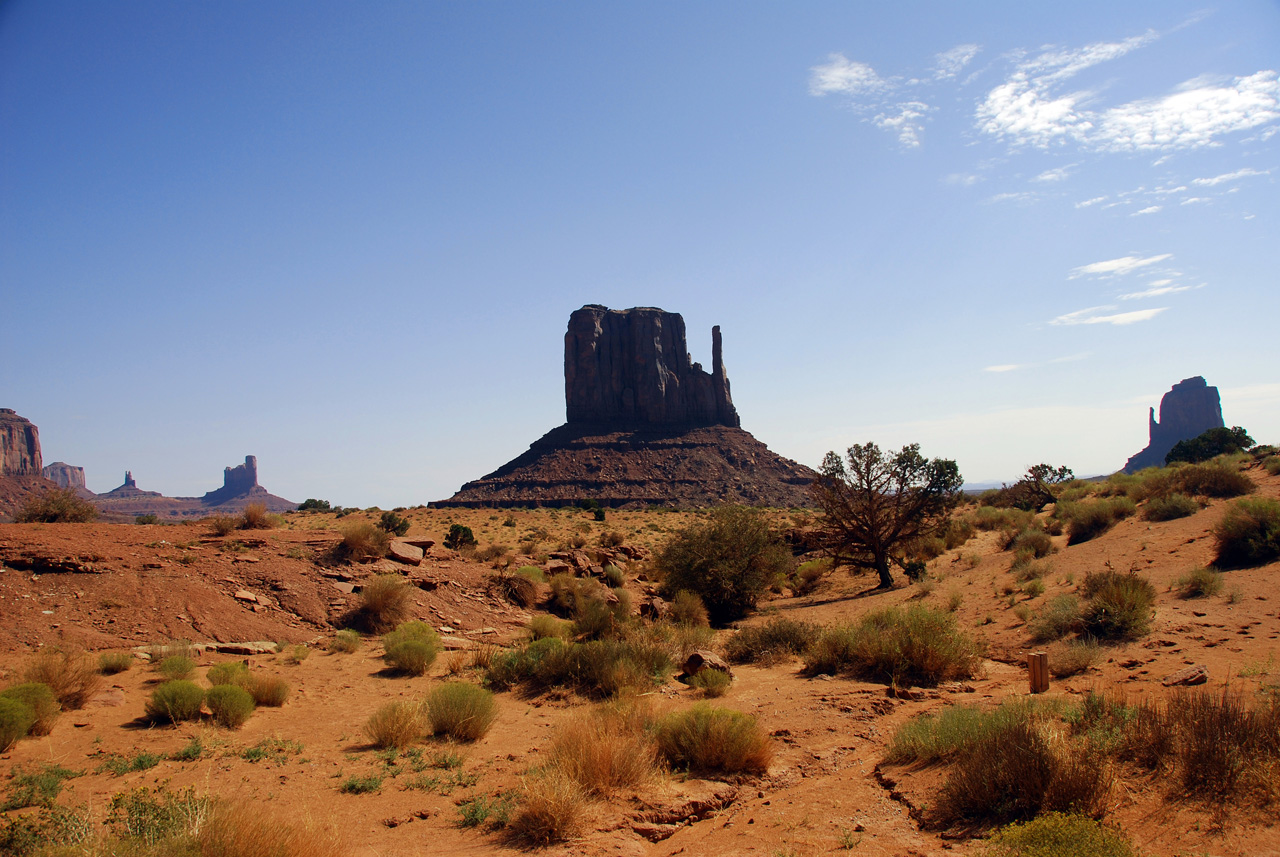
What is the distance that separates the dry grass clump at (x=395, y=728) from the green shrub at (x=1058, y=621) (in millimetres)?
12251

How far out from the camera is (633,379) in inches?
4633

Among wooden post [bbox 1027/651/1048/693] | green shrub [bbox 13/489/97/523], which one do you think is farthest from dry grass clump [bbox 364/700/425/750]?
green shrub [bbox 13/489/97/523]

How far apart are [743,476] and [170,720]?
276 feet

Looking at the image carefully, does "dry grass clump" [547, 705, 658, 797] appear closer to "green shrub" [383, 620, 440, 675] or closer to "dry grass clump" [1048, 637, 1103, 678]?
"green shrub" [383, 620, 440, 675]

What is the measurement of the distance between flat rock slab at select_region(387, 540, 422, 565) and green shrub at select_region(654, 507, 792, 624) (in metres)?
8.76

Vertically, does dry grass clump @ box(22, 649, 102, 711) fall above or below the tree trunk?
above

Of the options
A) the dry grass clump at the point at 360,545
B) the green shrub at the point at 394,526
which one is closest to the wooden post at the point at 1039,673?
the dry grass clump at the point at 360,545

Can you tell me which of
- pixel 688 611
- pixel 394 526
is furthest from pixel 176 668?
pixel 394 526

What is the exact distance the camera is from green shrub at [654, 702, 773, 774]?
8336 millimetres

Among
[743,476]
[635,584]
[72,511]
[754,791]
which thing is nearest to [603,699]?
[754,791]

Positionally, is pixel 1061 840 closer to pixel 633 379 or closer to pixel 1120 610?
pixel 1120 610

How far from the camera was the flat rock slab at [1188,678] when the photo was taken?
29.2ft

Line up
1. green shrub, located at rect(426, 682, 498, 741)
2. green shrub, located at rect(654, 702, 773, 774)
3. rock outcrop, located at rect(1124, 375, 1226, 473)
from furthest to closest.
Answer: rock outcrop, located at rect(1124, 375, 1226, 473) < green shrub, located at rect(426, 682, 498, 741) < green shrub, located at rect(654, 702, 773, 774)

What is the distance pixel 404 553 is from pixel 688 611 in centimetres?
983
